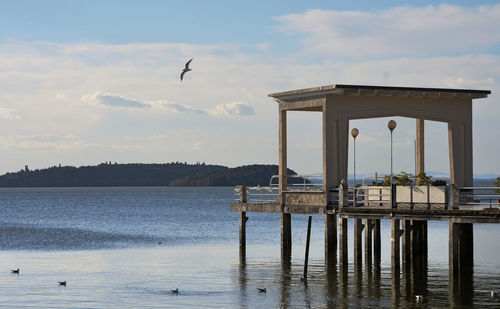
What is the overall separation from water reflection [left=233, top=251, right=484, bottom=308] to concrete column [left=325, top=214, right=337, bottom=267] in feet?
0.86

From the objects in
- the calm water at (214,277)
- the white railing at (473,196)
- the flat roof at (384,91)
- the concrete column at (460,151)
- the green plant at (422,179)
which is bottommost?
the calm water at (214,277)

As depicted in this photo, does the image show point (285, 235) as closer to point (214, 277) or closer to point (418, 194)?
A: point (214, 277)

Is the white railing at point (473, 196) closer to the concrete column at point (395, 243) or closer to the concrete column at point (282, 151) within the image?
the concrete column at point (395, 243)

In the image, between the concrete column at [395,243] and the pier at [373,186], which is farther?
the concrete column at [395,243]

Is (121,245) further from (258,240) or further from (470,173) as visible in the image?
(470,173)

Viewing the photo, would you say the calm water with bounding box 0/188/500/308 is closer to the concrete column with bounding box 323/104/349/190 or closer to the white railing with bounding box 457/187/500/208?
the white railing with bounding box 457/187/500/208

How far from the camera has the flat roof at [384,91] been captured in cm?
3548

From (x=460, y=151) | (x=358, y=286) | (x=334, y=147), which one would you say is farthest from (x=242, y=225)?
(x=358, y=286)

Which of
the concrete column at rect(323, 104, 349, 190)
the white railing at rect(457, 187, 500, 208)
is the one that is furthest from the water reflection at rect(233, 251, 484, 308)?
the concrete column at rect(323, 104, 349, 190)

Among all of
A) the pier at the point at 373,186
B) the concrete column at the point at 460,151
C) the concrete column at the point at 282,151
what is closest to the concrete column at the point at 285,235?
the pier at the point at 373,186

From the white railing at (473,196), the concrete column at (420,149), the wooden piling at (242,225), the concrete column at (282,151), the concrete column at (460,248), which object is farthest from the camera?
the wooden piling at (242,225)

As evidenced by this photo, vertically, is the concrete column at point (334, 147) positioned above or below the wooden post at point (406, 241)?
above

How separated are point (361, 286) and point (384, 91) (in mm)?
8593

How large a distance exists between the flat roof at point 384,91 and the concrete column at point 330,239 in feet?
17.6
